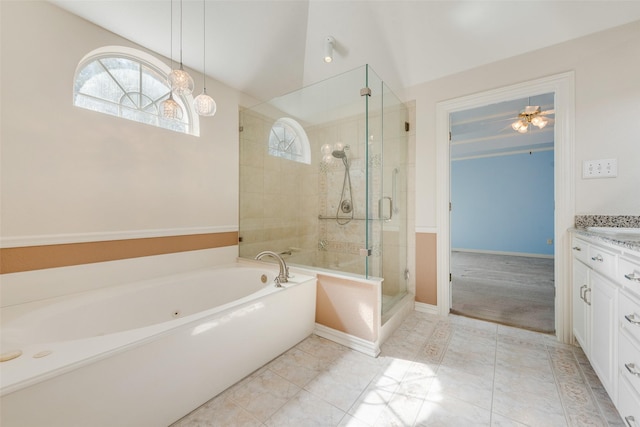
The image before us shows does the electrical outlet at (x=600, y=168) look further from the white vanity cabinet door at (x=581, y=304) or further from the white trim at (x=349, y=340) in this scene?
the white trim at (x=349, y=340)

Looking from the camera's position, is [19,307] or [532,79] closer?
[19,307]

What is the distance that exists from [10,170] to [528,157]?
7.54 metres

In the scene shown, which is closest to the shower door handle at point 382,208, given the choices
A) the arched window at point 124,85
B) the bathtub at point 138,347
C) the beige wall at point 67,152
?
the bathtub at point 138,347

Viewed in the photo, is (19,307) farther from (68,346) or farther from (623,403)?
(623,403)

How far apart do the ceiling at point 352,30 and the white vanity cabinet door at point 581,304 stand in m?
1.77

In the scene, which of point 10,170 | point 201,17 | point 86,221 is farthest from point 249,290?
point 201,17

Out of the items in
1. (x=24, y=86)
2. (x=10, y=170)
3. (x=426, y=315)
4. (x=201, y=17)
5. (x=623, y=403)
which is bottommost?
(x=426, y=315)

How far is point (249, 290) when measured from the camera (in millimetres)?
2266

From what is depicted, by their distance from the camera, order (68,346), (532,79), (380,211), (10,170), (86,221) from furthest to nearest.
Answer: (380,211)
(532,79)
(86,221)
(10,170)
(68,346)

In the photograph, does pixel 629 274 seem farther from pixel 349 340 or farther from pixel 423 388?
pixel 349 340

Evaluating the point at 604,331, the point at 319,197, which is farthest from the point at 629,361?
the point at 319,197

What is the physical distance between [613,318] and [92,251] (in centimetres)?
310

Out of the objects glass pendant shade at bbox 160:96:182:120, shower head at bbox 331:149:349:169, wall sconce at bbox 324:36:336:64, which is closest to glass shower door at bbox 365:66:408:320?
shower head at bbox 331:149:349:169

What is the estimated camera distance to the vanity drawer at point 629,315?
3.14 feet
